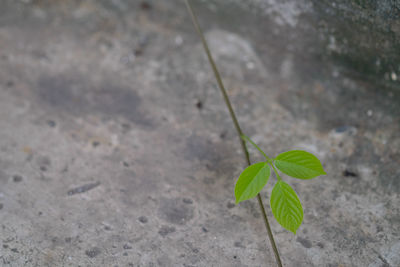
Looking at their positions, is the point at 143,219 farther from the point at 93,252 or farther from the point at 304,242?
the point at 304,242

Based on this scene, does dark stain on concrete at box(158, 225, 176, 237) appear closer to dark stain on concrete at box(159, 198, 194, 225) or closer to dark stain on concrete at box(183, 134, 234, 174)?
dark stain on concrete at box(159, 198, 194, 225)

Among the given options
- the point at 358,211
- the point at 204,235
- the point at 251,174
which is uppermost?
the point at 251,174

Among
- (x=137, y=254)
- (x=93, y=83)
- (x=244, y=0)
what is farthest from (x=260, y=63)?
(x=137, y=254)

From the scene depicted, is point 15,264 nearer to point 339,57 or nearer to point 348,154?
point 348,154

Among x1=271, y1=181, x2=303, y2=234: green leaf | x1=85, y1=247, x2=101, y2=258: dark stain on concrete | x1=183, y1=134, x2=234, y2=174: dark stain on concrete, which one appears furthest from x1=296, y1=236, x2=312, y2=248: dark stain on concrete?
x1=85, y1=247, x2=101, y2=258: dark stain on concrete

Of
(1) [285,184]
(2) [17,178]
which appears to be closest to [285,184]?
(1) [285,184]
